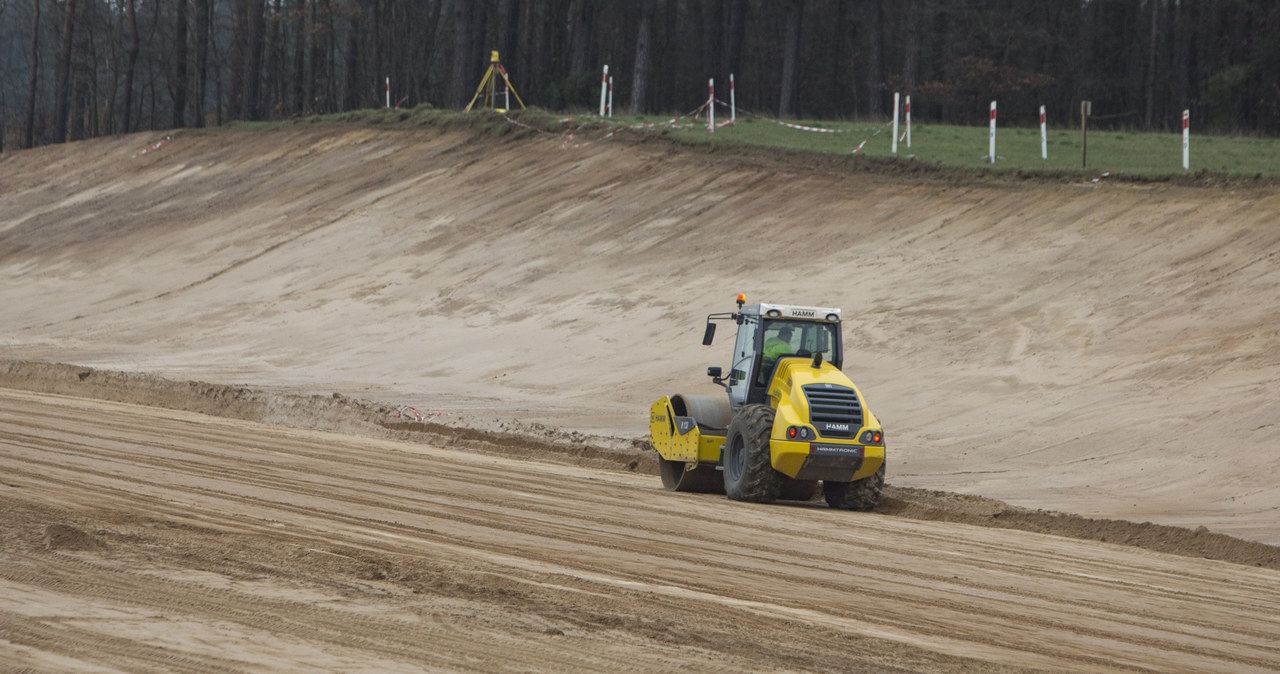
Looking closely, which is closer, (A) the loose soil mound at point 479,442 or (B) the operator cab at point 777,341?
(A) the loose soil mound at point 479,442

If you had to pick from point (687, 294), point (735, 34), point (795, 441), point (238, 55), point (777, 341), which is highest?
point (735, 34)

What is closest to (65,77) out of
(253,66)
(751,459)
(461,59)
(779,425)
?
(253,66)

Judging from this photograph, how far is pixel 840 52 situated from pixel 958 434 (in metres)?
62.3

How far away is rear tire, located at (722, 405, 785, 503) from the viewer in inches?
498

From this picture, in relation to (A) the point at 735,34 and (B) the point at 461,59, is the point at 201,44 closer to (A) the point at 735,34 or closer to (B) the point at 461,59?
(A) the point at 735,34

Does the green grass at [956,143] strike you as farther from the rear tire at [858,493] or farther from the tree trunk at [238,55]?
the tree trunk at [238,55]

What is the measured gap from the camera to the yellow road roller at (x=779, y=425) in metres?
12.4

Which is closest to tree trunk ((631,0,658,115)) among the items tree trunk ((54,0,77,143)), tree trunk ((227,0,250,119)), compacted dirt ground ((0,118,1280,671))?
compacted dirt ground ((0,118,1280,671))

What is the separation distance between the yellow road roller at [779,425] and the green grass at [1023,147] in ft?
42.3

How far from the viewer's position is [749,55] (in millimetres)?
80500

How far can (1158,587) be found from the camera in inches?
366

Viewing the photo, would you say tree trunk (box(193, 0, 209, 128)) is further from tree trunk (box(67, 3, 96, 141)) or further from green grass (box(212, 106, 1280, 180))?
green grass (box(212, 106, 1280, 180))

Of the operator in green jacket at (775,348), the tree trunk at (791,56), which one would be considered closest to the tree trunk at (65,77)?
the tree trunk at (791,56)

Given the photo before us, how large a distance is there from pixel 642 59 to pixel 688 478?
3975cm
